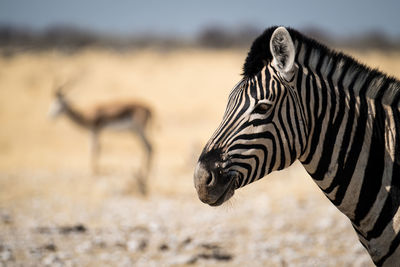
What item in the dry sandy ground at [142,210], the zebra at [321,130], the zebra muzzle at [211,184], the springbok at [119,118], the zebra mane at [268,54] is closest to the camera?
the zebra muzzle at [211,184]

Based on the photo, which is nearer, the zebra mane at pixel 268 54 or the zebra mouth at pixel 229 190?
the zebra mouth at pixel 229 190

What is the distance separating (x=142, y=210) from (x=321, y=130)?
5156mm

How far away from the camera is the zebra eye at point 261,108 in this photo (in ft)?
7.05

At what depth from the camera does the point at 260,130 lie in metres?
2.15

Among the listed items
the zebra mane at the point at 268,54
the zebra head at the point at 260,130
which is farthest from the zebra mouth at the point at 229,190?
the zebra mane at the point at 268,54

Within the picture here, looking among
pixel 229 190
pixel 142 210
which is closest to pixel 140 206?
pixel 142 210

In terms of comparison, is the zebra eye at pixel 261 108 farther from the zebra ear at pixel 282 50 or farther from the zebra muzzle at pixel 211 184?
the zebra muzzle at pixel 211 184

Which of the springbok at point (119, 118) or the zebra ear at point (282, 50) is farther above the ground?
the springbok at point (119, 118)

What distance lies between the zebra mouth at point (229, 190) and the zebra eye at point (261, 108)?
376mm

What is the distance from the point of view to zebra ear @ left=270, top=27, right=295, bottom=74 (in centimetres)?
208

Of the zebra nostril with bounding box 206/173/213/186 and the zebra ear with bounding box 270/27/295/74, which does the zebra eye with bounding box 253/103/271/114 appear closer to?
the zebra ear with bounding box 270/27/295/74

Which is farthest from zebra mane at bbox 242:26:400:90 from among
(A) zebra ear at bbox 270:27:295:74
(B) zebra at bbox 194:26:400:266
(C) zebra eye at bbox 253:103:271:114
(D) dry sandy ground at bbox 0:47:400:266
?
(D) dry sandy ground at bbox 0:47:400:266

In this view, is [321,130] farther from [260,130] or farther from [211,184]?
[211,184]

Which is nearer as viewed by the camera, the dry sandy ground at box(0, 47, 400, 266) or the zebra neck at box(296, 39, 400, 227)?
the zebra neck at box(296, 39, 400, 227)
